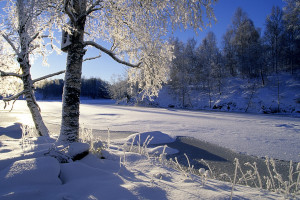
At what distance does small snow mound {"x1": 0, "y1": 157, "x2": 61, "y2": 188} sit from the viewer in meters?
1.54

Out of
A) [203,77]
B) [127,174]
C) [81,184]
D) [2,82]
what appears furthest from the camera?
[203,77]

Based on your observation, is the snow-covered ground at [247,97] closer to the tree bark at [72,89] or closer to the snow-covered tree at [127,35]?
the snow-covered tree at [127,35]

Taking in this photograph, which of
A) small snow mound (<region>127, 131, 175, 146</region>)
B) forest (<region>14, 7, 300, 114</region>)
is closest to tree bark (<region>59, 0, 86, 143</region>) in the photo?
small snow mound (<region>127, 131, 175, 146</region>)

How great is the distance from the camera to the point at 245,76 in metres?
36.1

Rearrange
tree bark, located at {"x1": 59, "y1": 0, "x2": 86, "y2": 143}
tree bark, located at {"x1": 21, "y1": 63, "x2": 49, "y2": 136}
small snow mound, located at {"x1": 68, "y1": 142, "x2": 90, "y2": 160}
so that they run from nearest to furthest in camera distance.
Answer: small snow mound, located at {"x1": 68, "y1": 142, "x2": 90, "y2": 160}
tree bark, located at {"x1": 59, "y1": 0, "x2": 86, "y2": 143}
tree bark, located at {"x1": 21, "y1": 63, "x2": 49, "y2": 136}

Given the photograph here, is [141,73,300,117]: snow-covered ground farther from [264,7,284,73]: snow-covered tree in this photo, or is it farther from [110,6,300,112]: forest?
[264,7,284,73]: snow-covered tree

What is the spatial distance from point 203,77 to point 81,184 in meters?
36.3

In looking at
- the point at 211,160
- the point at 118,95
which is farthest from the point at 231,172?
the point at 118,95

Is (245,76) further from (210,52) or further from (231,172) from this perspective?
(231,172)

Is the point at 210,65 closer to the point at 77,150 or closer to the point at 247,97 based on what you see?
the point at 247,97

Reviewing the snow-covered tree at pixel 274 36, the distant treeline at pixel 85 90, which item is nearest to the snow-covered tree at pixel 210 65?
the snow-covered tree at pixel 274 36

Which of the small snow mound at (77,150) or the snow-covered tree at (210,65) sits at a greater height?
the snow-covered tree at (210,65)

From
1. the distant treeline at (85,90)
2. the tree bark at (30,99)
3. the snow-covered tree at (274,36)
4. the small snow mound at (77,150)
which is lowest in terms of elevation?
the small snow mound at (77,150)

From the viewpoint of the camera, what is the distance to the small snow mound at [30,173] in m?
1.54
